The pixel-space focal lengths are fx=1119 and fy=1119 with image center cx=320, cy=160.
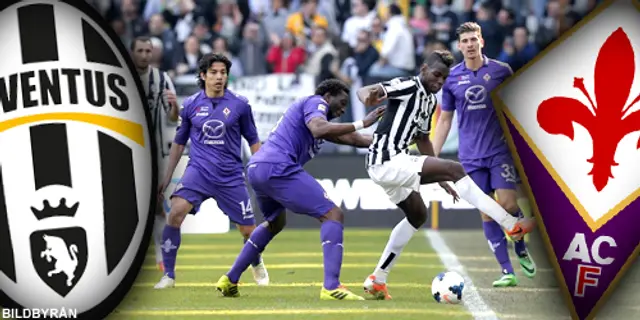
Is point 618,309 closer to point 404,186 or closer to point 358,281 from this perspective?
point 404,186

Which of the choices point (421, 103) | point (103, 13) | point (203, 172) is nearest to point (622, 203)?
point (103, 13)

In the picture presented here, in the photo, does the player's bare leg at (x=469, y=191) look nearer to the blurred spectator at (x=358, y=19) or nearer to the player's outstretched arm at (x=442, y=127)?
the player's outstretched arm at (x=442, y=127)

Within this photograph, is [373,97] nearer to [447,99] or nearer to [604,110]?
[447,99]

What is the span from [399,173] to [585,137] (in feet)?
12.4

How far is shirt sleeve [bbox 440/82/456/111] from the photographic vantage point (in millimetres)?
10094

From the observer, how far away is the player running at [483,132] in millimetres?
9828

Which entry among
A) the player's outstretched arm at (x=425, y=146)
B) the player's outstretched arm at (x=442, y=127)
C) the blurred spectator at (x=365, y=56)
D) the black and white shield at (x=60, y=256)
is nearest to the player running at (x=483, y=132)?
the player's outstretched arm at (x=442, y=127)

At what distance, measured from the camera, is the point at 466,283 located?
9.47m

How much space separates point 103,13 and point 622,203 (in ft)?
8.42

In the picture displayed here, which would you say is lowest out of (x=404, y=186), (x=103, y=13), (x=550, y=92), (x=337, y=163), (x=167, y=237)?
(x=337, y=163)

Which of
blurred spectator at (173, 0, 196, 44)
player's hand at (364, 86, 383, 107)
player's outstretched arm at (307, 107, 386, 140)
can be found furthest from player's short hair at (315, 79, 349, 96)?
blurred spectator at (173, 0, 196, 44)

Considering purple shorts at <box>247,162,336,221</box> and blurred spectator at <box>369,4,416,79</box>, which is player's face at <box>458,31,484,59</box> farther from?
blurred spectator at <box>369,4,416,79</box>

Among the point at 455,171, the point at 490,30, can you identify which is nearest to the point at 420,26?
the point at 490,30

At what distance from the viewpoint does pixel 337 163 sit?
56.5ft
